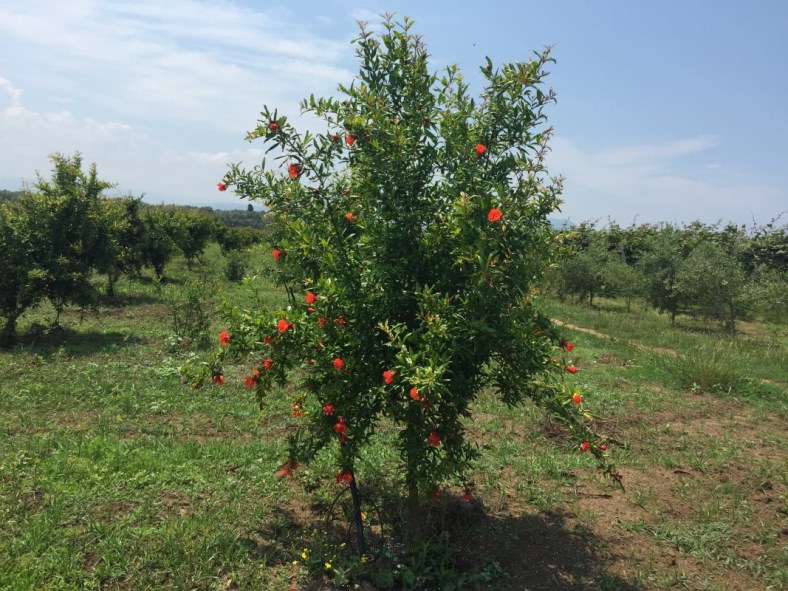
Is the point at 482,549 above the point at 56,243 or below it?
below

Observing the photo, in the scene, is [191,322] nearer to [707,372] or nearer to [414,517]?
[414,517]

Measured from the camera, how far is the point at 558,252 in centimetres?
351

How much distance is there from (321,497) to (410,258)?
2385 mm

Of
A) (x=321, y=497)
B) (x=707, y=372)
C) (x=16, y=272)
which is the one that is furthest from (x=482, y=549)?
(x=16, y=272)

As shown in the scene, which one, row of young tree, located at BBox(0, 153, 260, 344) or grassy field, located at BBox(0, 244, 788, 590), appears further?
row of young tree, located at BBox(0, 153, 260, 344)

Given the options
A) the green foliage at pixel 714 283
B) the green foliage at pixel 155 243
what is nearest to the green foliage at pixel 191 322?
the green foliage at pixel 155 243

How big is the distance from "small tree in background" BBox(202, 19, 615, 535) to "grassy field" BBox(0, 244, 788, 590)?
912mm

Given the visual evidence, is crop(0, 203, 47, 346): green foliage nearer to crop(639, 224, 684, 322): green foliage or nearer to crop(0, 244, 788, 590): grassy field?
crop(0, 244, 788, 590): grassy field

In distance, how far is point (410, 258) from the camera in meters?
3.56

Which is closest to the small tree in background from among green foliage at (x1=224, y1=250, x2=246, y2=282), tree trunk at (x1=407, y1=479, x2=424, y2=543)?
tree trunk at (x1=407, y1=479, x2=424, y2=543)

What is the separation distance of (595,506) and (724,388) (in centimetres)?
524

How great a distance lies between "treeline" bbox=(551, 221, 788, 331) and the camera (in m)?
16.1

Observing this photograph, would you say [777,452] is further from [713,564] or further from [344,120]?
[344,120]

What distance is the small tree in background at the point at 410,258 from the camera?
11.0 ft
